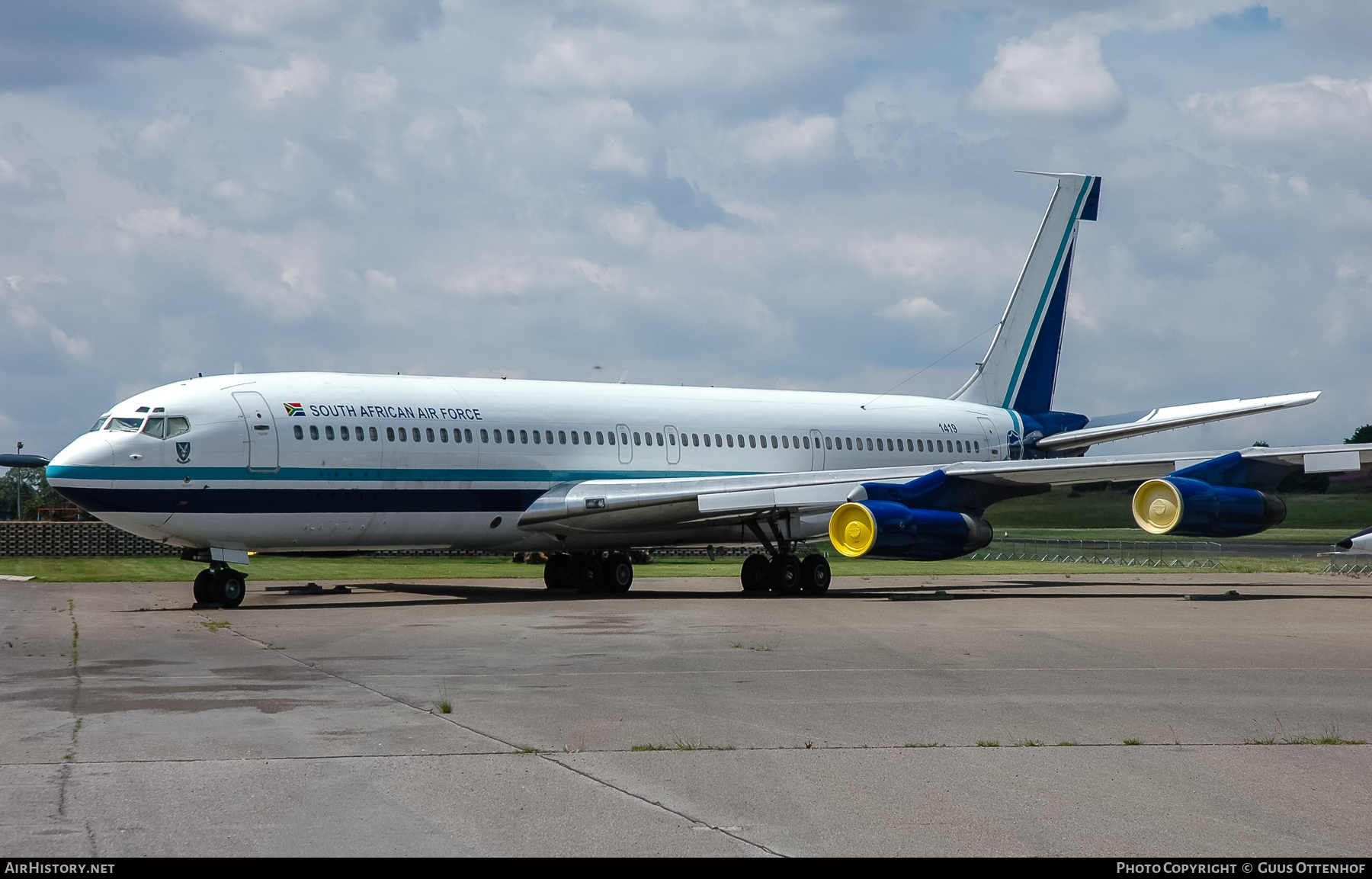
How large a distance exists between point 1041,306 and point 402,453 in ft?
64.5

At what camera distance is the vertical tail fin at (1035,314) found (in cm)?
3644

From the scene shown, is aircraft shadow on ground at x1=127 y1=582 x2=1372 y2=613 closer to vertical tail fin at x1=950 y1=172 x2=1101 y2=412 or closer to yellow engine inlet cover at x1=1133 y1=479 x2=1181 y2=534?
yellow engine inlet cover at x1=1133 y1=479 x2=1181 y2=534

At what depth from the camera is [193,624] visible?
19.5 meters

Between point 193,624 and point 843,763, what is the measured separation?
1351 centimetres

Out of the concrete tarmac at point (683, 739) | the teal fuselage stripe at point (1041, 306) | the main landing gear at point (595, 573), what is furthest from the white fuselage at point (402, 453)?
the teal fuselage stripe at point (1041, 306)

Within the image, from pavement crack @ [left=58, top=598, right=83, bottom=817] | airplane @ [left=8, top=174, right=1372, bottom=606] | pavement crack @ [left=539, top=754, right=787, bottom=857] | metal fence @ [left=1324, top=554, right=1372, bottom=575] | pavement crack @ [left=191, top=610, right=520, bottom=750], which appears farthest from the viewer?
metal fence @ [left=1324, top=554, right=1372, bottom=575]

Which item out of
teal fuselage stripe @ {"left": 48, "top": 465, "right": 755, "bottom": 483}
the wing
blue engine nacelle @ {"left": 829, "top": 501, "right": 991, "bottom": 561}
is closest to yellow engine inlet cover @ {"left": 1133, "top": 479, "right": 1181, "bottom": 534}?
the wing

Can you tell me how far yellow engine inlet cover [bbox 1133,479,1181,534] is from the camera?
2450cm

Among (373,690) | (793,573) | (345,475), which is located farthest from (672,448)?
(373,690)

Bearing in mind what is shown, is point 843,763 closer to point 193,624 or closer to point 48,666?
point 48,666

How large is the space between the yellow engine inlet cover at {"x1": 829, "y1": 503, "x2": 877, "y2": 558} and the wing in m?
0.50

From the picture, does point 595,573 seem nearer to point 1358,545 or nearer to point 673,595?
point 673,595

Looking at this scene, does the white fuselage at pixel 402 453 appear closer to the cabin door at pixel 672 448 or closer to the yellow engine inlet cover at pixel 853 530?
the cabin door at pixel 672 448

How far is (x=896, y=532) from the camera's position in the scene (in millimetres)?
24859
